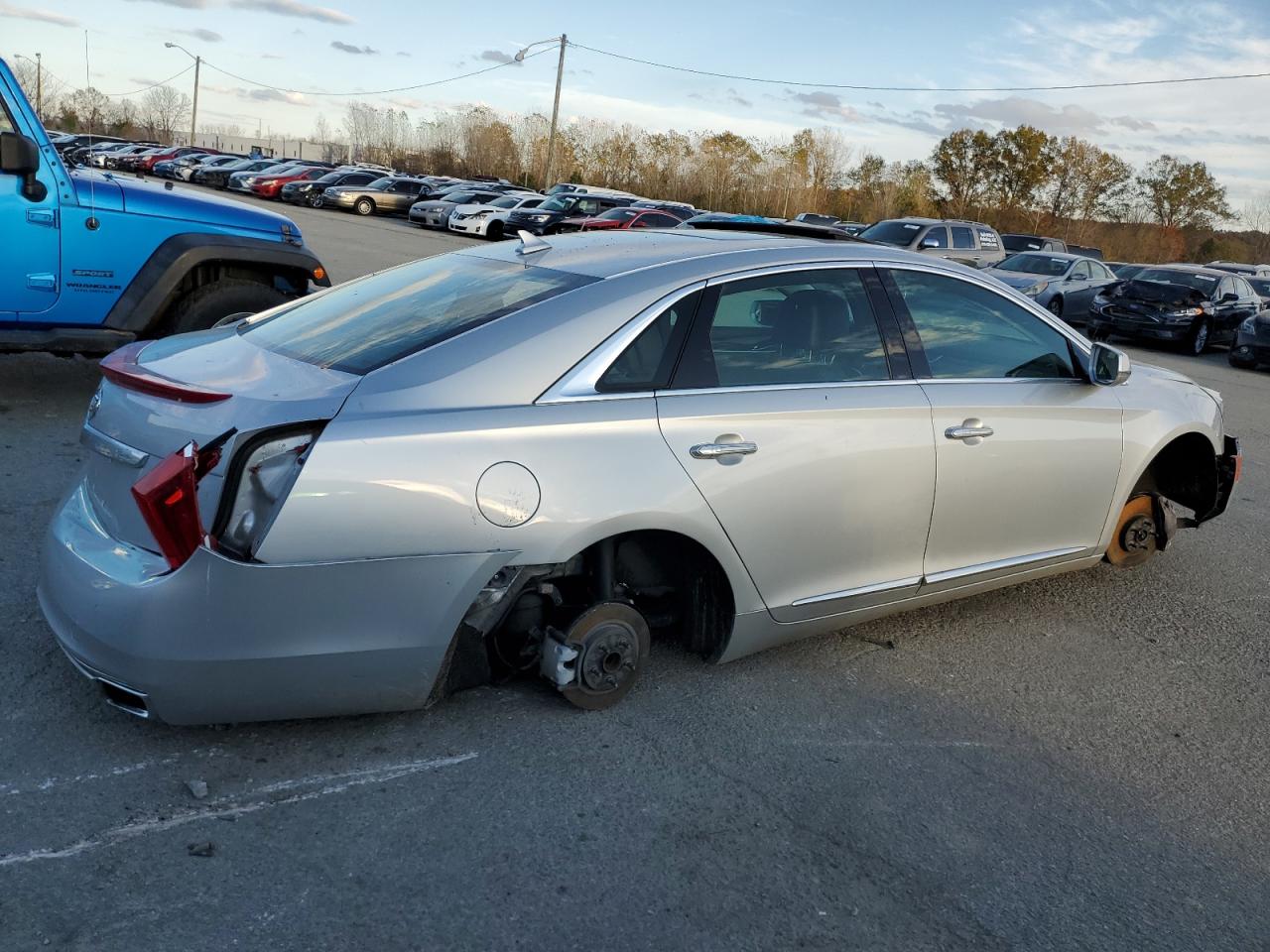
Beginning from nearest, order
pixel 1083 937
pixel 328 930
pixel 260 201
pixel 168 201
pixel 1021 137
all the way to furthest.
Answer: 1. pixel 328 930
2. pixel 1083 937
3. pixel 168 201
4. pixel 260 201
5. pixel 1021 137

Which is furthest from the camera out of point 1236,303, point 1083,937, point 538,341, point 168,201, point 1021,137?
point 1021,137

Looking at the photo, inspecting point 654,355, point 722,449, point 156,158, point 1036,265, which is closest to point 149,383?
point 654,355

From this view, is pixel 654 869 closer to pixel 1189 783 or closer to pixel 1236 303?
pixel 1189 783

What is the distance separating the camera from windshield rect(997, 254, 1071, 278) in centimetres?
2225

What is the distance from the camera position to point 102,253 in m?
6.86

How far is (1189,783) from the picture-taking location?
375cm

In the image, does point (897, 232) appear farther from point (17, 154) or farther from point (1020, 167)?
point (1020, 167)

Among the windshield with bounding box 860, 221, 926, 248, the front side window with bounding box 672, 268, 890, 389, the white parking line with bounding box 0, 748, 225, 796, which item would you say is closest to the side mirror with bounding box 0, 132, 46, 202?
the white parking line with bounding box 0, 748, 225, 796

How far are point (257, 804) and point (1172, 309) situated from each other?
20538mm

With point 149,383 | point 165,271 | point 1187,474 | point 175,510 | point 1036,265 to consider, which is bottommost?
A: point 1187,474

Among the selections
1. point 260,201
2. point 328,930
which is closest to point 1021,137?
point 260,201

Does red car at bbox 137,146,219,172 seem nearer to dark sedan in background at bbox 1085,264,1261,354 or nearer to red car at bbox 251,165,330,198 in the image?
→ red car at bbox 251,165,330,198

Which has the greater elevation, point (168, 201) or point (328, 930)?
point (168, 201)

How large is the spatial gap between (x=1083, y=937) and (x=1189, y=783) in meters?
1.11
